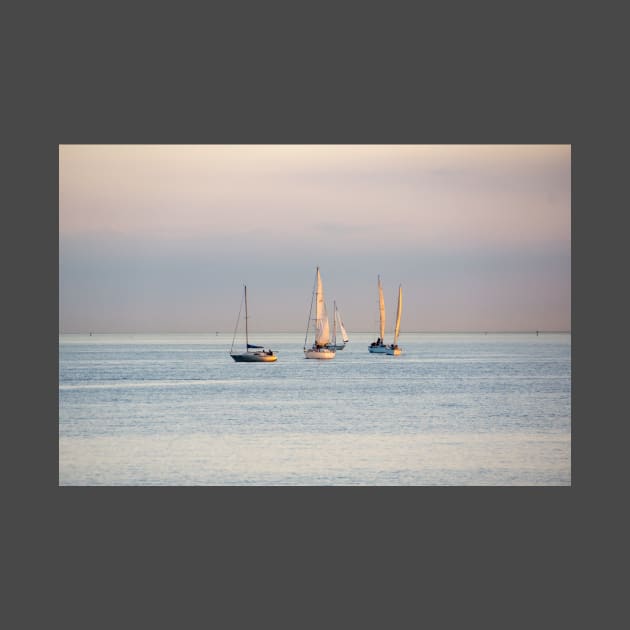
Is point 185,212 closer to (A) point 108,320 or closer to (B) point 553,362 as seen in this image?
(A) point 108,320

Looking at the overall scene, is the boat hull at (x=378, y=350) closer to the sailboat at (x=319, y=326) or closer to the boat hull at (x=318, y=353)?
the sailboat at (x=319, y=326)

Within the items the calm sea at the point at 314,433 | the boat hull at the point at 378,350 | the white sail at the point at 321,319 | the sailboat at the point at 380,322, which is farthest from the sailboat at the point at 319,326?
the boat hull at the point at 378,350

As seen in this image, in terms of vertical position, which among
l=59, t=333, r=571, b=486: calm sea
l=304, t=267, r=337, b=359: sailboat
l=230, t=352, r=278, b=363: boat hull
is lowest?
l=59, t=333, r=571, b=486: calm sea

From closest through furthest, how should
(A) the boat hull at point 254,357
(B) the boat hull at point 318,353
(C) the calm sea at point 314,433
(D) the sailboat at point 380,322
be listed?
(C) the calm sea at point 314,433
(D) the sailboat at point 380,322
(A) the boat hull at point 254,357
(B) the boat hull at point 318,353

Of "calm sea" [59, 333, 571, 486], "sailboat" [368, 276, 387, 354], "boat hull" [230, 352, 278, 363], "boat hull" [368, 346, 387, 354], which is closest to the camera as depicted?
"calm sea" [59, 333, 571, 486]

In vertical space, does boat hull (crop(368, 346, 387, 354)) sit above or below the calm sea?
above

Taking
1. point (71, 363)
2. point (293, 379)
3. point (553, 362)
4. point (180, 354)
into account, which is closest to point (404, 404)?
point (293, 379)

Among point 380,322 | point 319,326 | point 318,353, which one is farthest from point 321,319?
point 318,353

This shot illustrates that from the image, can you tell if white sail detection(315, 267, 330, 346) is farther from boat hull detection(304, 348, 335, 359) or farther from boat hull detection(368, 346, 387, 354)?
boat hull detection(368, 346, 387, 354)

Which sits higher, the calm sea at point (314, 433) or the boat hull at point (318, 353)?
the boat hull at point (318, 353)

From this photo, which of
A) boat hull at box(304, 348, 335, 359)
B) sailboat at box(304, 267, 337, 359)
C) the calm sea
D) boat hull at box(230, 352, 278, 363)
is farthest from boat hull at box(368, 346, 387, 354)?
the calm sea
